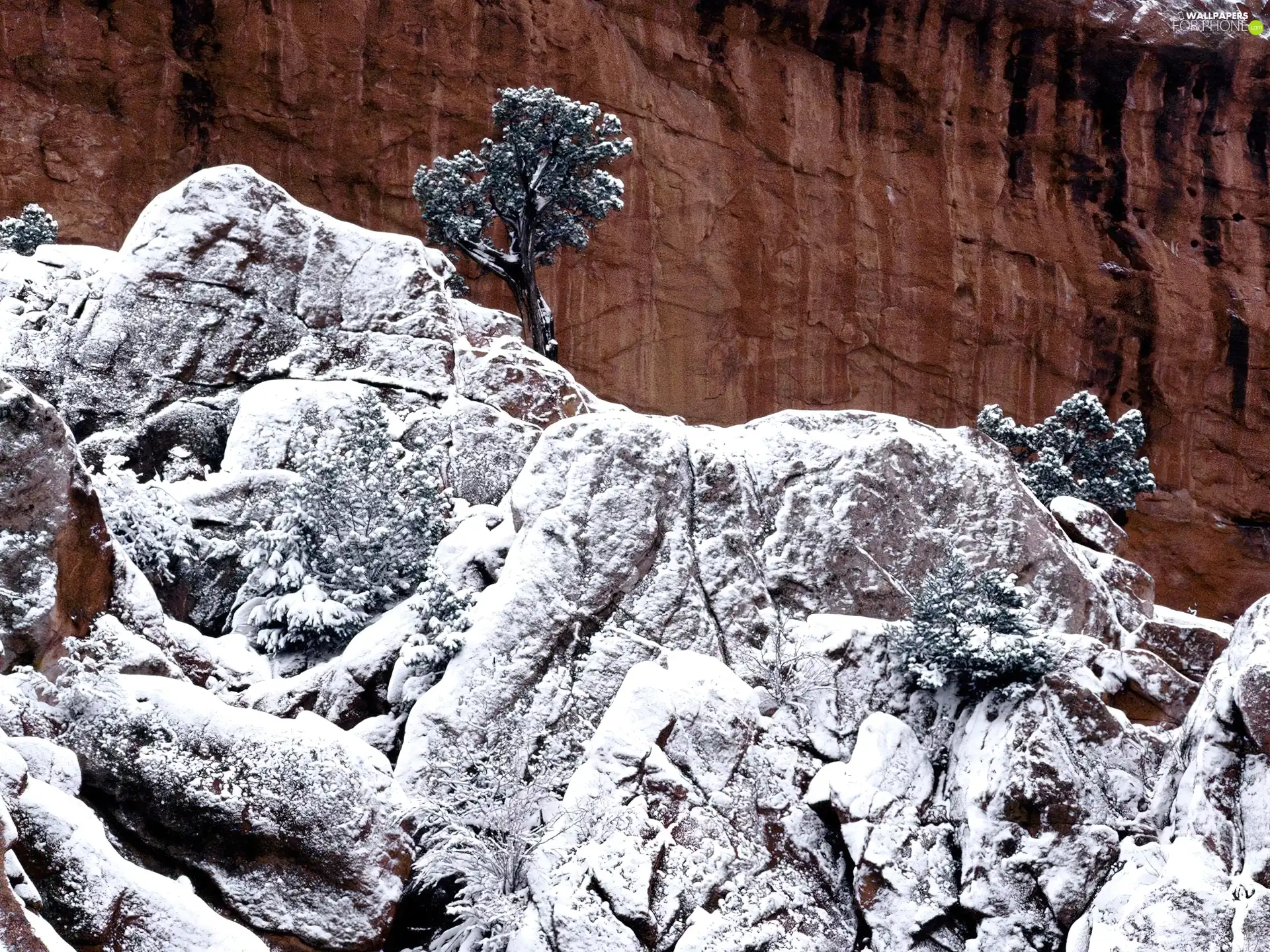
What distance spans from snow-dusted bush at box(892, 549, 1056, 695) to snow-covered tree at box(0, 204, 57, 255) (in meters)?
18.7

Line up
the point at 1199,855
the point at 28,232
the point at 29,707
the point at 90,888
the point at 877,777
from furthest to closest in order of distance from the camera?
the point at 28,232 → the point at 877,777 → the point at 1199,855 → the point at 29,707 → the point at 90,888

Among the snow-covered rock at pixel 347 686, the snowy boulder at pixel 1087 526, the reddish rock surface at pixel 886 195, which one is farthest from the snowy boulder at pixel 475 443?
the reddish rock surface at pixel 886 195

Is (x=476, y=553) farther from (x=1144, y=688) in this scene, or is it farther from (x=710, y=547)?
(x=1144, y=688)

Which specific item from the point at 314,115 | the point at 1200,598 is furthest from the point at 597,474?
the point at 1200,598

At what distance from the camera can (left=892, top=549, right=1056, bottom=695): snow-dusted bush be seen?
1295 cm

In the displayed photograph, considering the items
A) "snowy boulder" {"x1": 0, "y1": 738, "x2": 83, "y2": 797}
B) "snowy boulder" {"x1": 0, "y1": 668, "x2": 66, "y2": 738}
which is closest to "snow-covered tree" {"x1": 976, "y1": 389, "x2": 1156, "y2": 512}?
"snowy boulder" {"x1": 0, "y1": 668, "x2": 66, "y2": 738}

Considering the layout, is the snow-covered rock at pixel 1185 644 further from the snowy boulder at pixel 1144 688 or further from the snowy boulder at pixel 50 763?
the snowy boulder at pixel 50 763

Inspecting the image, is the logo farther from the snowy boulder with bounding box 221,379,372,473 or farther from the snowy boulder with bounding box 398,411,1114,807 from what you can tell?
the snowy boulder with bounding box 221,379,372,473

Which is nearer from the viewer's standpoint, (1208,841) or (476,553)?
(1208,841)

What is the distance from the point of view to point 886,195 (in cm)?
4250

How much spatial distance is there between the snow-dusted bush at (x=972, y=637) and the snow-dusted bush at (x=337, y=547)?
556cm

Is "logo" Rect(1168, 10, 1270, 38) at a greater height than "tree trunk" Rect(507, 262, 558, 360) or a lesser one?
greater

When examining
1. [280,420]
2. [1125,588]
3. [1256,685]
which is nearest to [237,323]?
[280,420]

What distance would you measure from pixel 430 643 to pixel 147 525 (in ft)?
14.4
